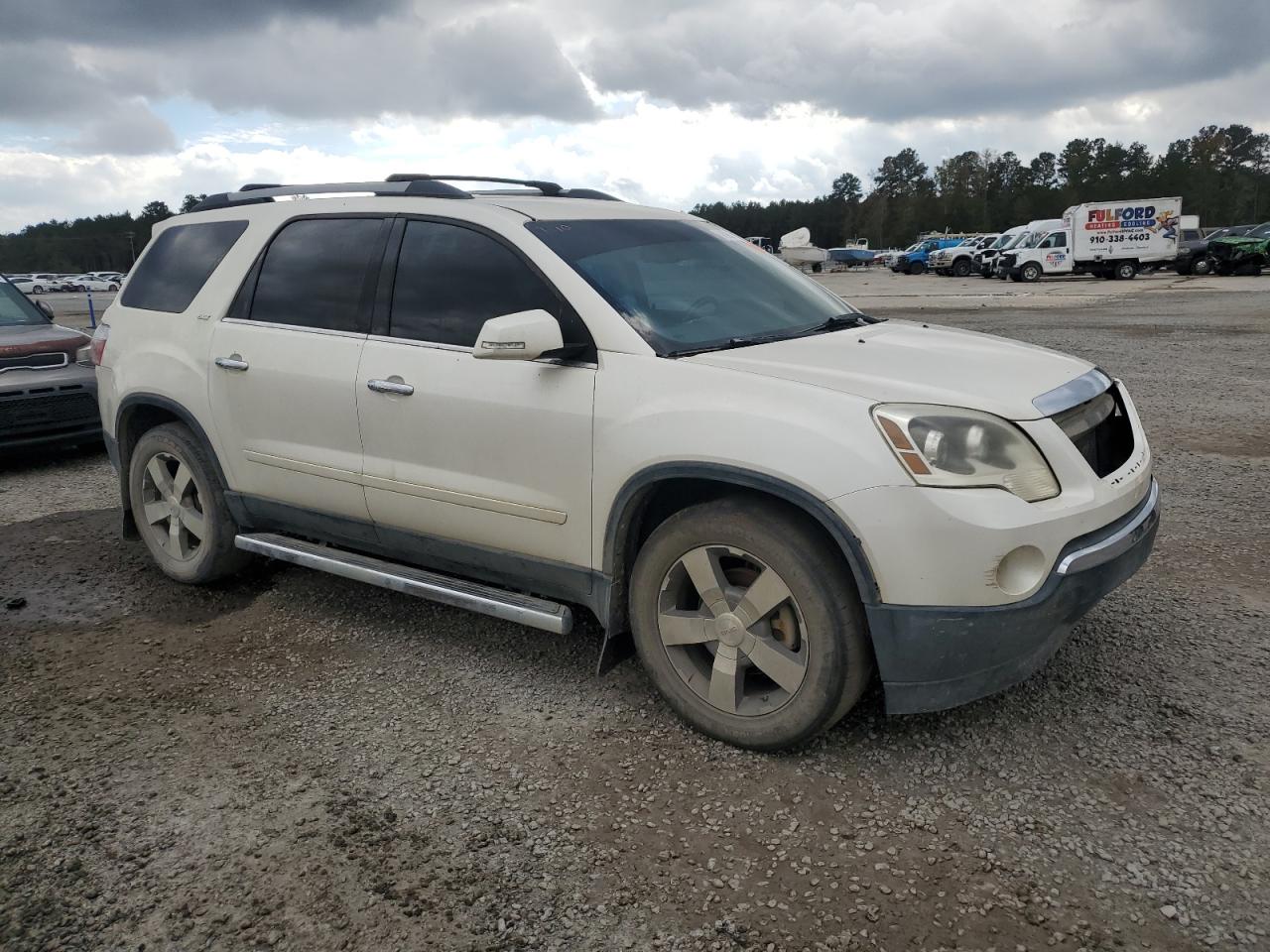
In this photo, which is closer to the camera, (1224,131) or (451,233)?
(451,233)

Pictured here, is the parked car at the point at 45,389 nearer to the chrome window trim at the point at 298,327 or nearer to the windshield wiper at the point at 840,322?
the chrome window trim at the point at 298,327

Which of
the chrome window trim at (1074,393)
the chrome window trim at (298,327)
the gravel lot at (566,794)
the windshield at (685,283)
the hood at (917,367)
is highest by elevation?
the windshield at (685,283)

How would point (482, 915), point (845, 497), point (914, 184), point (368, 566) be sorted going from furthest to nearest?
point (914, 184)
point (368, 566)
point (845, 497)
point (482, 915)


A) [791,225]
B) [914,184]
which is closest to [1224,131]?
[914,184]

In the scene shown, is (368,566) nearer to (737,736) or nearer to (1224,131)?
(737,736)

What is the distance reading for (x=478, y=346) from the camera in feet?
10.8

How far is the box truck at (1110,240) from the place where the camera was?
34750 mm

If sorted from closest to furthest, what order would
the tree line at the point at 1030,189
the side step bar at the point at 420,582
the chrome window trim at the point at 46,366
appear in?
the side step bar at the point at 420,582
the chrome window trim at the point at 46,366
the tree line at the point at 1030,189

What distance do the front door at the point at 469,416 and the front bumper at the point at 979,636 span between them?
1123mm

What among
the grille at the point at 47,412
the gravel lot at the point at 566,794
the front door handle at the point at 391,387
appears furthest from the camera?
the grille at the point at 47,412

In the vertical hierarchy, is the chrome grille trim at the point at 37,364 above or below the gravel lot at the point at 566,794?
above

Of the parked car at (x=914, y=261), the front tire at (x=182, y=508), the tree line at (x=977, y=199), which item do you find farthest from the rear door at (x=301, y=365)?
the tree line at (x=977, y=199)

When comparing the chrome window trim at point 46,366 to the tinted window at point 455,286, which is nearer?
the tinted window at point 455,286

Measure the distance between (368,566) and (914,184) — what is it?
149581 mm
